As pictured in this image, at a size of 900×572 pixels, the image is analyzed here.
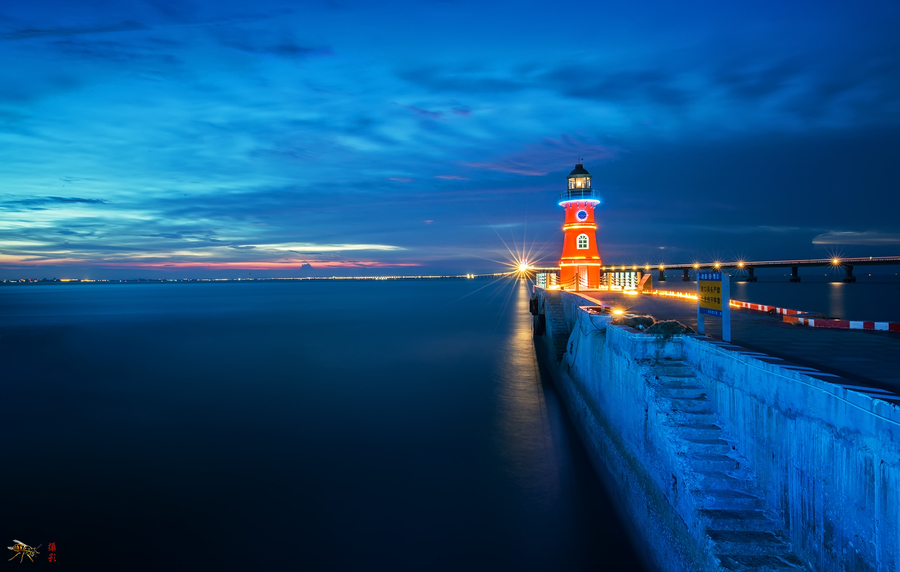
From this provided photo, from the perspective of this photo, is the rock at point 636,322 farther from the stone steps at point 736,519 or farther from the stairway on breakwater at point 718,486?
the stone steps at point 736,519

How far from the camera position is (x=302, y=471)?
1206 centimetres

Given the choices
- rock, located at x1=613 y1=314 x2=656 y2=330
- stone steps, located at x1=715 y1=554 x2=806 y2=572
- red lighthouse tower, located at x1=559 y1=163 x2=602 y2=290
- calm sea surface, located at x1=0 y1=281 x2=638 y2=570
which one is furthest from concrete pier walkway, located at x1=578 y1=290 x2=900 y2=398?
red lighthouse tower, located at x1=559 y1=163 x2=602 y2=290

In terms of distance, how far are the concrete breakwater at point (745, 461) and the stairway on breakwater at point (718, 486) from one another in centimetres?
2

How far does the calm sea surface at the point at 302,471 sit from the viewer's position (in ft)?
28.6

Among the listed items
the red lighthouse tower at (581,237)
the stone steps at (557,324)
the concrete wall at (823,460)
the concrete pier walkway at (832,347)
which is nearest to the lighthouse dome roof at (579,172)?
the red lighthouse tower at (581,237)

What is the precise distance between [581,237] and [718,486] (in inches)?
1092

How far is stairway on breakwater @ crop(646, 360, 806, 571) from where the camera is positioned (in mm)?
5480

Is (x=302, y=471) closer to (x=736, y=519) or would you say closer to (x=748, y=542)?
(x=736, y=519)

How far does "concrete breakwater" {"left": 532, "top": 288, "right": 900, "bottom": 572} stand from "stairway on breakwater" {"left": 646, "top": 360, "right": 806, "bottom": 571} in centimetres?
2

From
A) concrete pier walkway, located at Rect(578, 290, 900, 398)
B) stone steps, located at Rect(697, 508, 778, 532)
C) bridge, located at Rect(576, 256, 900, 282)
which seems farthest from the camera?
bridge, located at Rect(576, 256, 900, 282)

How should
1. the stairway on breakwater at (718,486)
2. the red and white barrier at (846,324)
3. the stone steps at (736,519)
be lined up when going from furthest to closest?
the red and white barrier at (846,324) → the stone steps at (736,519) → the stairway on breakwater at (718,486)

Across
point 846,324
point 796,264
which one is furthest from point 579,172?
point 796,264

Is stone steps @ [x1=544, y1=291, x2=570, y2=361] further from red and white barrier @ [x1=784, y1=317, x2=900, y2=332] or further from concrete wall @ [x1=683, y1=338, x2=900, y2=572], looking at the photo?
concrete wall @ [x1=683, y1=338, x2=900, y2=572]

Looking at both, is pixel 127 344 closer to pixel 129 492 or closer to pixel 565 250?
pixel 129 492
